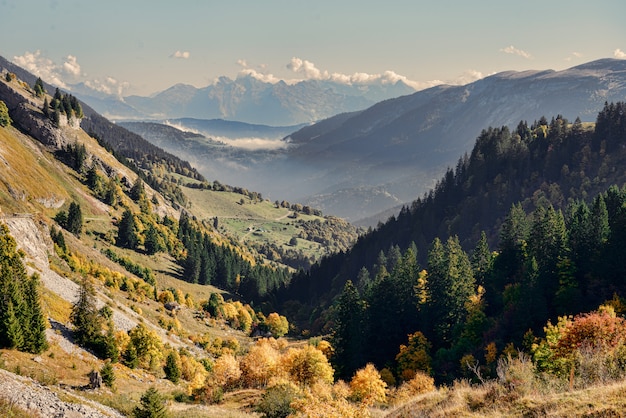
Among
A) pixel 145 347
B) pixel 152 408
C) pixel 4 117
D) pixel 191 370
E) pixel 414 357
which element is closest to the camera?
pixel 152 408

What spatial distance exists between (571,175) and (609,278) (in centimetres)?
13232

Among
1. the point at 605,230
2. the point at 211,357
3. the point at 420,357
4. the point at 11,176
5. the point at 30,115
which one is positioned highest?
the point at 30,115

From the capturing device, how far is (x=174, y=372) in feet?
240

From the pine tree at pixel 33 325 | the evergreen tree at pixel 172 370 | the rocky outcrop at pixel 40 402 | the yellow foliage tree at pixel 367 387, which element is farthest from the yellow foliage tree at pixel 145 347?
the yellow foliage tree at pixel 367 387

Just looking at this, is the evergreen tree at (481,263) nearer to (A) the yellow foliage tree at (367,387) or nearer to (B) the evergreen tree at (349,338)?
(B) the evergreen tree at (349,338)

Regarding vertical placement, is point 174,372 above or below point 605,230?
below

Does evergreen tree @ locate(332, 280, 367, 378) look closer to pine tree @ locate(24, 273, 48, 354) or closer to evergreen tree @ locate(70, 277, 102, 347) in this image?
evergreen tree @ locate(70, 277, 102, 347)

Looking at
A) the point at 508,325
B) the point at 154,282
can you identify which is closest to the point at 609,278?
the point at 508,325

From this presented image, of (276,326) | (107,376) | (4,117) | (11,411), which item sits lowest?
(276,326)

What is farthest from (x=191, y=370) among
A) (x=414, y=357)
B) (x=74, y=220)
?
(x=74, y=220)

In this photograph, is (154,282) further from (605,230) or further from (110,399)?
(605,230)

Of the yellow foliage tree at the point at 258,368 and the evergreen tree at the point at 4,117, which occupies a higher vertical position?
the evergreen tree at the point at 4,117

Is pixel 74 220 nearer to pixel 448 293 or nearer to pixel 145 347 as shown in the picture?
pixel 145 347

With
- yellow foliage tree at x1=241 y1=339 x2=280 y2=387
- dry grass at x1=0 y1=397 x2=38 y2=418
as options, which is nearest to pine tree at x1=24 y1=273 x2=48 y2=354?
dry grass at x1=0 y1=397 x2=38 y2=418
